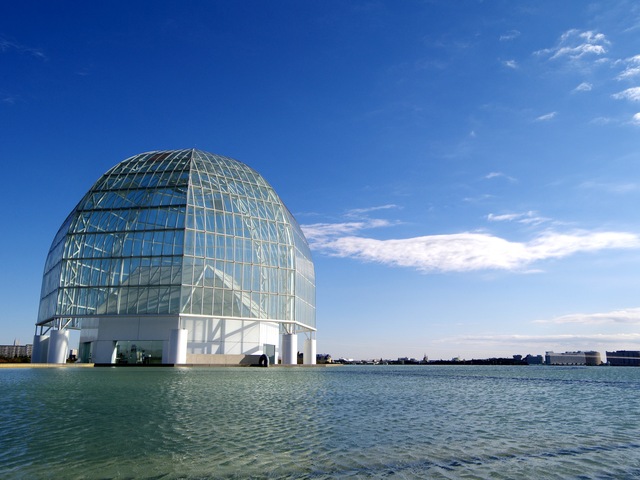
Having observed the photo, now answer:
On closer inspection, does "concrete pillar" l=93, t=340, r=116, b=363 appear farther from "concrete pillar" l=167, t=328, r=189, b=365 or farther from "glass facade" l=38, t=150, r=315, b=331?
"concrete pillar" l=167, t=328, r=189, b=365

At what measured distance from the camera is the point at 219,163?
7569 cm

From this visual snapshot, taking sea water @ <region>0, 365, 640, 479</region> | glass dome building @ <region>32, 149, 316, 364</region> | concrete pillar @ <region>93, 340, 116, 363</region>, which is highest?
glass dome building @ <region>32, 149, 316, 364</region>

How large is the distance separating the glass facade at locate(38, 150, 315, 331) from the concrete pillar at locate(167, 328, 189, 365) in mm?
2487

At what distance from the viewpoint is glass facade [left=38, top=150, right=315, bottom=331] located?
2544 inches

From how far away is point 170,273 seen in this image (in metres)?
64.1

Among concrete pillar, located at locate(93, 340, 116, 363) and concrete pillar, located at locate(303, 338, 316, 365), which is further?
concrete pillar, located at locate(303, 338, 316, 365)

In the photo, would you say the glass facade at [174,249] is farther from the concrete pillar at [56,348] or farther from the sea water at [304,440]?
the sea water at [304,440]

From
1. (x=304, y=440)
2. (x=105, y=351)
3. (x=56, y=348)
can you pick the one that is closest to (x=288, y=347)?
(x=105, y=351)

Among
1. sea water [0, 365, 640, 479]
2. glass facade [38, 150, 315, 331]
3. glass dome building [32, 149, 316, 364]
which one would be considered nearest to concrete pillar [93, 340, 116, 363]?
glass dome building [32, 149, 316, 364]

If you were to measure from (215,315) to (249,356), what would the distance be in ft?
23.6

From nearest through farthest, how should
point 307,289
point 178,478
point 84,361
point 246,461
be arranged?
point 178,478
point 246,461
point 84,361
point 307,289

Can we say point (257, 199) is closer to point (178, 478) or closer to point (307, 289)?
point (307, 289)

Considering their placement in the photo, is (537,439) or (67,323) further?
(67,323)

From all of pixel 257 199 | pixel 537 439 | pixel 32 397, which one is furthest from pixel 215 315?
pixel 537 439
